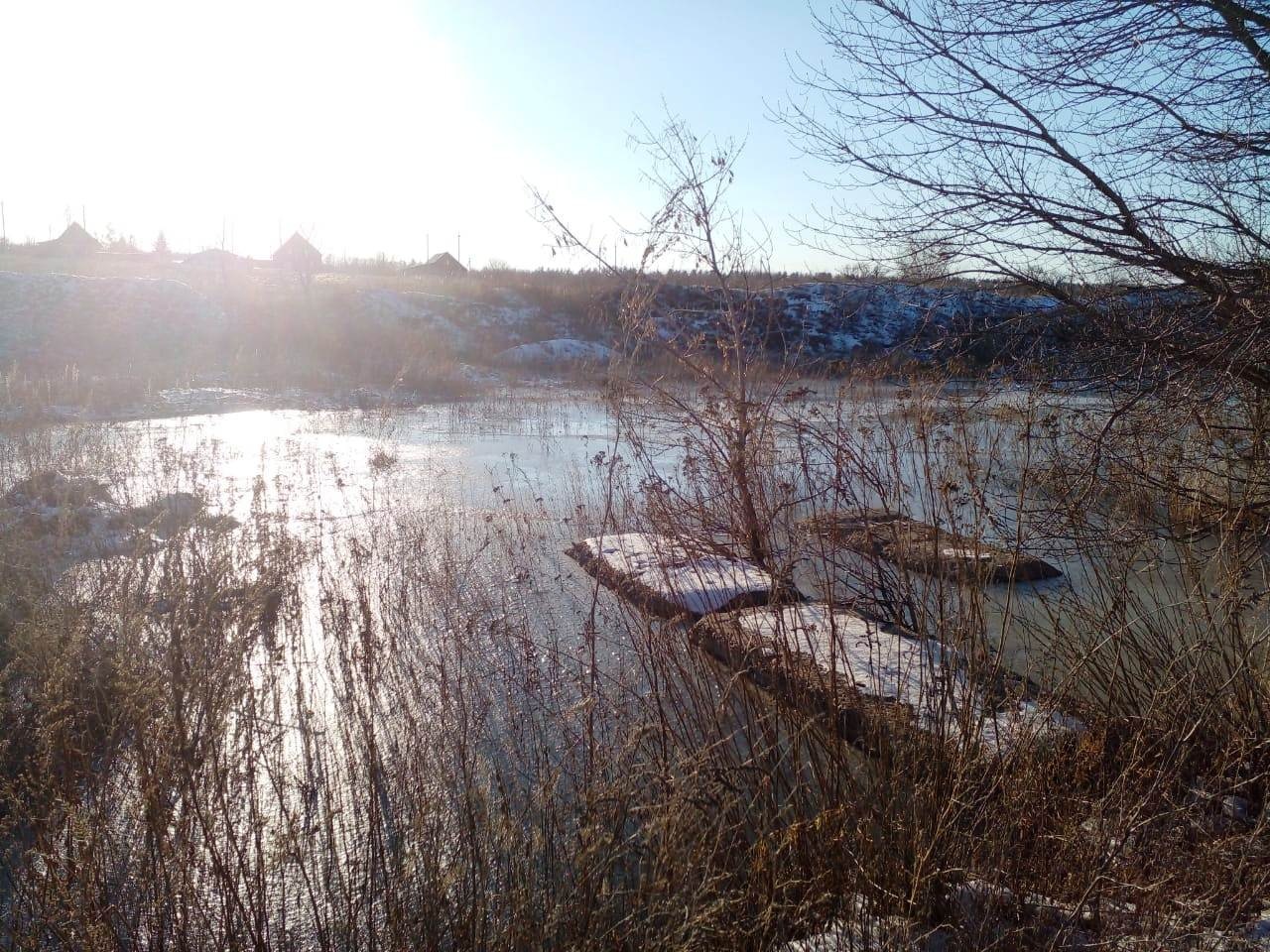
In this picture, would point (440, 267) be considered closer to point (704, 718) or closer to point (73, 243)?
point (73, 243)

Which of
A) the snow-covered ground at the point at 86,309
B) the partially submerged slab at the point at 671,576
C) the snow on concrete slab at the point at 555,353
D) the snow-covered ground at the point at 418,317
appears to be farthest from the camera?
the snow on concrete slab at the point at 555,353

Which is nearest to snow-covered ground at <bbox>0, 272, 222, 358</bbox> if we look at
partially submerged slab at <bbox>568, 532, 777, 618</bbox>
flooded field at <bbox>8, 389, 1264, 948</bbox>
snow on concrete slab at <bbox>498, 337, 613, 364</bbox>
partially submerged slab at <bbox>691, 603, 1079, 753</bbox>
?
snow on concrete slab at <bbox>498, 337, 613, 364</bbox>

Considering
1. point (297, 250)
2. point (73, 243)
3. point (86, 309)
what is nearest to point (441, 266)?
point (297, 250)

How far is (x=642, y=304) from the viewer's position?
13.0 ft

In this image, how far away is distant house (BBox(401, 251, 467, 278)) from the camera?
33.8m

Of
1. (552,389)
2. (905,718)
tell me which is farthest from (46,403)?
(905,718)

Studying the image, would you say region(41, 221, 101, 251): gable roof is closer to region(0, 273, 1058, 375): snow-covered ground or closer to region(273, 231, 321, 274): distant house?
region(273, 231, 321, 274): distant house

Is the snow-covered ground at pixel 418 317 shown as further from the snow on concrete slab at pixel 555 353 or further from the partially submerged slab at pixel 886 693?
the partially submerged slab at pixel 886 693

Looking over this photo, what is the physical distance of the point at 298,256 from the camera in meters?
27.1

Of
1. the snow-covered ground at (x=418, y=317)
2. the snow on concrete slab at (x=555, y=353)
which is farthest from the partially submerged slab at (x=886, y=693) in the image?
the snow on concrete slab at (x=555, y=353)

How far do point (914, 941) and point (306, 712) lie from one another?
79.6 inches

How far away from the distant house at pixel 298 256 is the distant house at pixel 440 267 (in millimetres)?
3685

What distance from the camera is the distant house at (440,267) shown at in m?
33.8

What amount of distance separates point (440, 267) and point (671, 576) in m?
33.6
